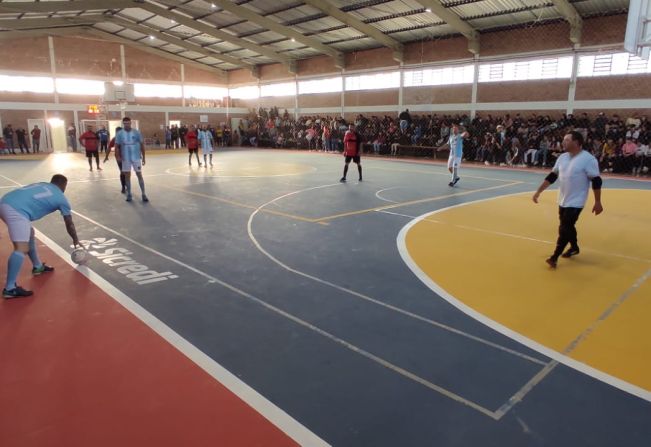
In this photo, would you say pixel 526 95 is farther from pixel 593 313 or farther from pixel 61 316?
pixel 61 316

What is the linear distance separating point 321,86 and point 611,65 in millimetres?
19284

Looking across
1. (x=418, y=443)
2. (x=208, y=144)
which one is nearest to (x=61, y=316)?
(x=418, y=443)

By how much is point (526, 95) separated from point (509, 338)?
Result: 21.9m

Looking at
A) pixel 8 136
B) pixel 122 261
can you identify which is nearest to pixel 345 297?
pixel 122 261

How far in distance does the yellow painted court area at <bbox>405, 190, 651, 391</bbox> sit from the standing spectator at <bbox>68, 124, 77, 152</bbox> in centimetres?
3099

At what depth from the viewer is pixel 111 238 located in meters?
7.80

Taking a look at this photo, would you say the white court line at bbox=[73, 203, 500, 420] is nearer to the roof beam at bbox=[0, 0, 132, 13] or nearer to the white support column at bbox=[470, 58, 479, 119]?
the roof beam at bbox=[0, 0, 132, 13]

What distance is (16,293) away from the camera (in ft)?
16.9

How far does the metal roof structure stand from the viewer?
20938 mm

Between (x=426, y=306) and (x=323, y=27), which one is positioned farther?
(x=323, y=27)

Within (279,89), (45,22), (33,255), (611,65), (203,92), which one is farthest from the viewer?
(203,92)

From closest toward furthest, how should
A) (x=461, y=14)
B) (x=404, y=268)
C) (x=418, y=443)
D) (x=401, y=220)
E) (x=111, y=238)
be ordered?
1. (x=418, y=443)
2. (x=404, y=268)
3. (x=111, y=238)
4. (x=401, y=220)
5. (x=461, y=14)

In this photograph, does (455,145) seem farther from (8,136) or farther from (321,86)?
(8,136)

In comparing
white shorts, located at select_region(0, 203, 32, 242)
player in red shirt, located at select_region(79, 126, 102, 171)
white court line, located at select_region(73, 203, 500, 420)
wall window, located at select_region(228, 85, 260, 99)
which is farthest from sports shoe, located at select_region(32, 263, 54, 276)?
wall window, located at select_region(228, 85, 260, 99)
